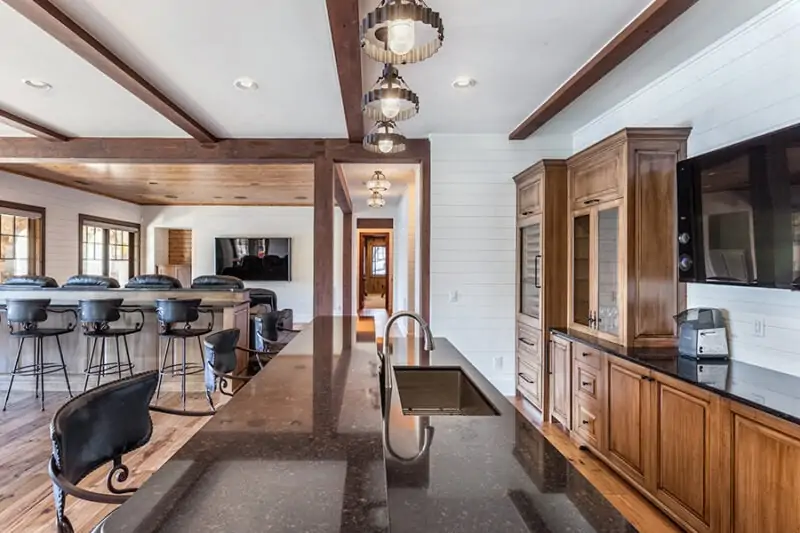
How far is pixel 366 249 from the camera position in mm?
16438

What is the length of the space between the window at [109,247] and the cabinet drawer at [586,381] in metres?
8.25

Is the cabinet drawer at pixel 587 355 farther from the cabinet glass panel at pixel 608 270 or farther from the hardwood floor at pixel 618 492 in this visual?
the hardwood floor at pixel 618 492

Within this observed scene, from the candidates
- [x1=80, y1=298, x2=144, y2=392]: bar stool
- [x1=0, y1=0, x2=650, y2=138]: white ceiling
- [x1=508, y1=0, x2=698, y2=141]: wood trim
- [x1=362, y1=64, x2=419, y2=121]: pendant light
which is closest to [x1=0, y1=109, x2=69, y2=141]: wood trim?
[x1=0, y1=0, x2=650, y2=138]: white ceiling

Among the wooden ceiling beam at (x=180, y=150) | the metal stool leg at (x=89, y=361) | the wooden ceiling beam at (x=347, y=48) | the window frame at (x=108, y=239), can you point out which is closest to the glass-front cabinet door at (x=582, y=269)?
the wooden ceiling beam at (x=180, y=150)

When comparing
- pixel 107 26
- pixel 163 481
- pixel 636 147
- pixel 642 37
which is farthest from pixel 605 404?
pixel 107 26

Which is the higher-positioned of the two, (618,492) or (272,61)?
(272,61)

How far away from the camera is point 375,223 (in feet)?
35.1

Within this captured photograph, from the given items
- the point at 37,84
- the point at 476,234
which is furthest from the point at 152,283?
the point at 476,234

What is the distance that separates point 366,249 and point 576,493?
51.2 feet

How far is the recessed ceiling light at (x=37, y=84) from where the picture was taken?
338 cm

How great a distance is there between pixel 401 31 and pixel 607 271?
2458mm

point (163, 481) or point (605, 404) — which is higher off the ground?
point (163, 481)

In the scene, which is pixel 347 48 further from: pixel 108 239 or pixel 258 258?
pixel 108 239

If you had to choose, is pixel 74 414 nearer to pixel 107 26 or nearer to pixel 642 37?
pixel 107 26
